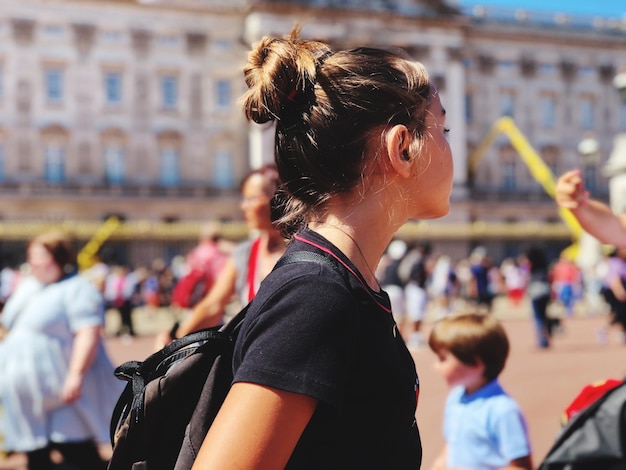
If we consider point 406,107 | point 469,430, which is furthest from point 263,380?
point 469,430

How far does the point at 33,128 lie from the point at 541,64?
28513 millimetres

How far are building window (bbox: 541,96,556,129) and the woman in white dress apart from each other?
43.9 metres

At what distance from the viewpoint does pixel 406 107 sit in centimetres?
146

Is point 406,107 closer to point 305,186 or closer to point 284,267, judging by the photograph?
point 305,186

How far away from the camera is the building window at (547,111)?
45188 millimetres

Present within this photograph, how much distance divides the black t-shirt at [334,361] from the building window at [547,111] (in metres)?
46.2

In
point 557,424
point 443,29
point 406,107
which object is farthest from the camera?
point 443,29

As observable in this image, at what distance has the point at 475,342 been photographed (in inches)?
112

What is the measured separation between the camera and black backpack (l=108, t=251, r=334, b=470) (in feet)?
4.52

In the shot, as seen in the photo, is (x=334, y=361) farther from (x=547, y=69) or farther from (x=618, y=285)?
(x=547, y=69)

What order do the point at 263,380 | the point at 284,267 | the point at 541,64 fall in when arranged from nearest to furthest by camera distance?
the point at 263,380 → the point at 284,267 → the point at 541,64

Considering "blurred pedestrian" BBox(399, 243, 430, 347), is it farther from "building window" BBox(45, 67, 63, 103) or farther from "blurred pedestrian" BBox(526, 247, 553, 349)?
"building window" BBox(45, 67, 63, 103)

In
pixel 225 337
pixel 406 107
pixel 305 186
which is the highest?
pixel 406 107

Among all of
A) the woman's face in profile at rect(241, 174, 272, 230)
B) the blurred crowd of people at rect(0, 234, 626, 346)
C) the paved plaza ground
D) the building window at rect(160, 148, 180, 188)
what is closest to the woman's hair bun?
the woman's face in profile at rect(241, 174, 272, 230)
